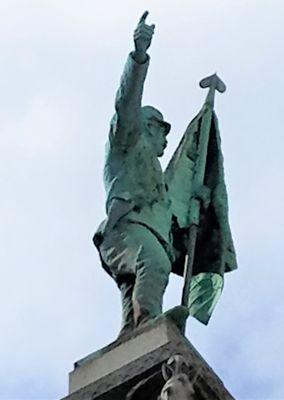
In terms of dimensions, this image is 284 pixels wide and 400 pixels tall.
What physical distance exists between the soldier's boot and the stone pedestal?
26 centimetres

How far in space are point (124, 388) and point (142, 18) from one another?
3.03 metres

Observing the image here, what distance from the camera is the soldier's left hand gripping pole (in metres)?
14.0

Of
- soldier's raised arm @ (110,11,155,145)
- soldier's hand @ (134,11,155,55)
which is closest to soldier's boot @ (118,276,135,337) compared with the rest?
soldier's raised arm @ (110,11,155,145)

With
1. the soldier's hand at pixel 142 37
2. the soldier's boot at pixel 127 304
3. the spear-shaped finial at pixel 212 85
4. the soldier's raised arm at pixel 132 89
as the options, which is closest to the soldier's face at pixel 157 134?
the soldier's raised arm at pixel 132 89

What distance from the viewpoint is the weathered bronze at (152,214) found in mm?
13609

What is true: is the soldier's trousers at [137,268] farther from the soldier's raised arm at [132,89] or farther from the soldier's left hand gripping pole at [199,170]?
the soldier's raised arm at [132,89]

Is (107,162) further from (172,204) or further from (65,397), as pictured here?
(65,397)

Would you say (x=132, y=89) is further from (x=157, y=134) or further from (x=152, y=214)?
(x=152, y=214)

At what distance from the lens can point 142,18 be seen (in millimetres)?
14117

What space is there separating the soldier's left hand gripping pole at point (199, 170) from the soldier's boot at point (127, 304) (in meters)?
0.42

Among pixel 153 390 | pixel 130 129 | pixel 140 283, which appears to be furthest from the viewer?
pixel 130 129

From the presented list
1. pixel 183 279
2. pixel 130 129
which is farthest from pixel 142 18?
pixel 183 279

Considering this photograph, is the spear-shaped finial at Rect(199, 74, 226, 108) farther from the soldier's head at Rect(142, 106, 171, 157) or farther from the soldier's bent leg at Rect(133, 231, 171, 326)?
the soldier's bent leg at Rect(133, 231, 171, 326)

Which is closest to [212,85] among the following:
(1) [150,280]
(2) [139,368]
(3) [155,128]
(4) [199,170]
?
(4) [199,170]
